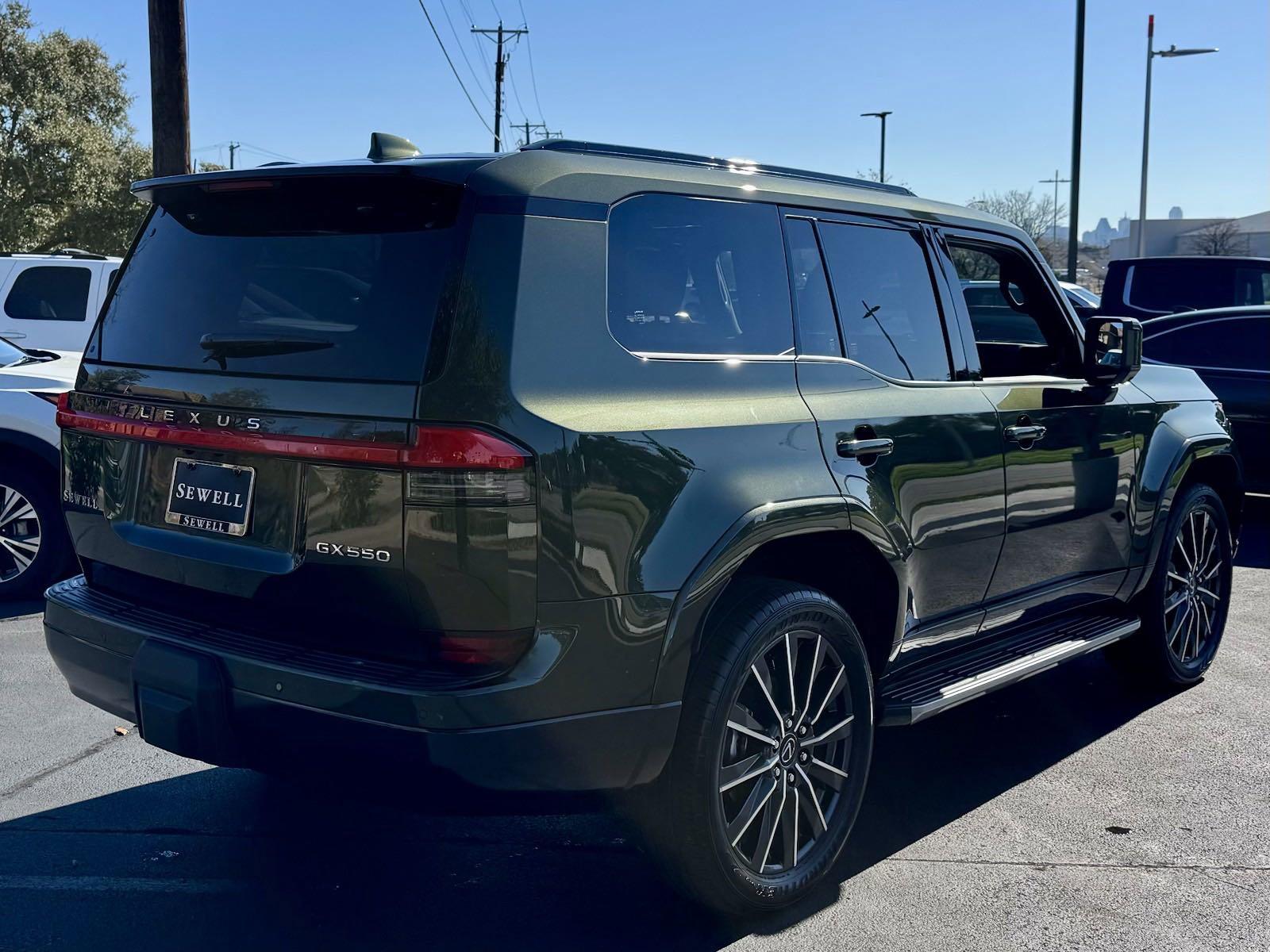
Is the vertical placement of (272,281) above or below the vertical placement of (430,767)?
above

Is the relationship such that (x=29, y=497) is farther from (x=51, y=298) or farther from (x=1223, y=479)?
(x=51, y=298)

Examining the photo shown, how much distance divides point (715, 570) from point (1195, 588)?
335 centimetres

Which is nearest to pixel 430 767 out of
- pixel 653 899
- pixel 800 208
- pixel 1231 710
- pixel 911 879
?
pixel 653 899

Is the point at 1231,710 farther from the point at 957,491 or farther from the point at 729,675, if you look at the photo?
the point at 729,675

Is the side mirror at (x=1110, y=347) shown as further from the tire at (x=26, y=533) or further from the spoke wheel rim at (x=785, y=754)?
the tire at (x=26, y=533)

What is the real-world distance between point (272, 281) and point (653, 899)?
1922mm

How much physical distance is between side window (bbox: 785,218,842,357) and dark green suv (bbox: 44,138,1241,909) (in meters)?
0.01

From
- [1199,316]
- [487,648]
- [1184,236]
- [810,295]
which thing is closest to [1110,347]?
[810,295]

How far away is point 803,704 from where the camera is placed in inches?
139

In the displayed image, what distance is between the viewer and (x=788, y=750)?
3.52 metres

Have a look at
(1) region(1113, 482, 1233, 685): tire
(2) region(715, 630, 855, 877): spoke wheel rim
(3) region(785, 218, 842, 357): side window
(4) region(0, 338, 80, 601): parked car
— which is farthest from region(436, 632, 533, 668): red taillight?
(4) region(0, 338, 80, 601): parked car

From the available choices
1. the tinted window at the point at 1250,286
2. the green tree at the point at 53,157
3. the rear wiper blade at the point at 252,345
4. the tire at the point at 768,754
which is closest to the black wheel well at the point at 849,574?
the tire at the point at 768,754

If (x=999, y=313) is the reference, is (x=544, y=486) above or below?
below

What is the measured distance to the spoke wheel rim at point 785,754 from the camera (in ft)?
11.0
